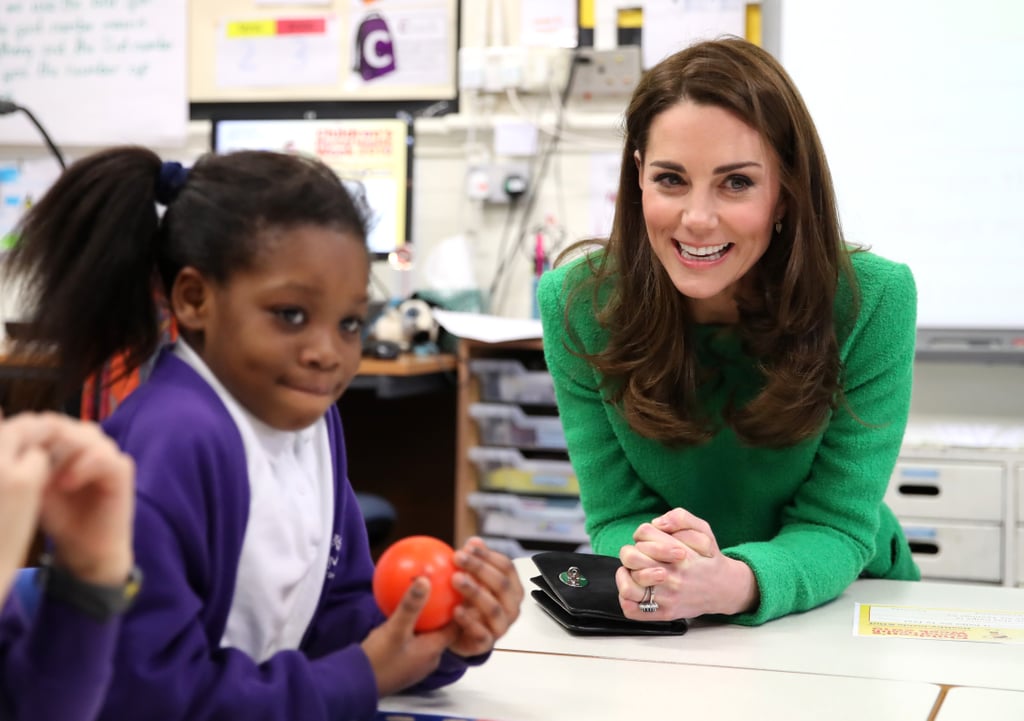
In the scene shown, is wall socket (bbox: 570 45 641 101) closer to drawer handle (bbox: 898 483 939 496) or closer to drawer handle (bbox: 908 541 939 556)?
drawer handle (bbox: 898 483 939 496)

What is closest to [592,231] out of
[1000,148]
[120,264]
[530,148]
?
[530,148]

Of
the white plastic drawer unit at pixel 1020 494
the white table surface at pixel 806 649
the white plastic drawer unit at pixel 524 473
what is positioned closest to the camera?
the white table surface at pixel 806 649

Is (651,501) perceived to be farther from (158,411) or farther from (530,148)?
(530,148)

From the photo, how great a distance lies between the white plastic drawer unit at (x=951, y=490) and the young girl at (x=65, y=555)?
6.96 feet

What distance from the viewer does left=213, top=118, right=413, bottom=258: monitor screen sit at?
121 inches

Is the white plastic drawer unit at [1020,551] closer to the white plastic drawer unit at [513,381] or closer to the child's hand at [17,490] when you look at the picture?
the white plastic drawer unit at [513,381]

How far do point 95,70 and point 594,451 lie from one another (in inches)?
102

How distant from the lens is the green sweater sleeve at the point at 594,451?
133 centimetres

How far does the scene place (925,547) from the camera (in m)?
2.44

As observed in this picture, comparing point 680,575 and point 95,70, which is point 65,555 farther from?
point 95,70

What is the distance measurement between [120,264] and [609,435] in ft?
2.46

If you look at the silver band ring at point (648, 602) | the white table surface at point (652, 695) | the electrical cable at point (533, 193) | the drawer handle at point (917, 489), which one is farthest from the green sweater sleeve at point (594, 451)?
the electrical cable at point (533, 193)

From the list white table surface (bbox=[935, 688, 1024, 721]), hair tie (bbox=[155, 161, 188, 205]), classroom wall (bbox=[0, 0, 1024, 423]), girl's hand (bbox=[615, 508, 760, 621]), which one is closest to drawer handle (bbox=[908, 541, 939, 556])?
classroom wall (bbox=[0, 0, 1024, 423])

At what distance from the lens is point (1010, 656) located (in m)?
0.98
